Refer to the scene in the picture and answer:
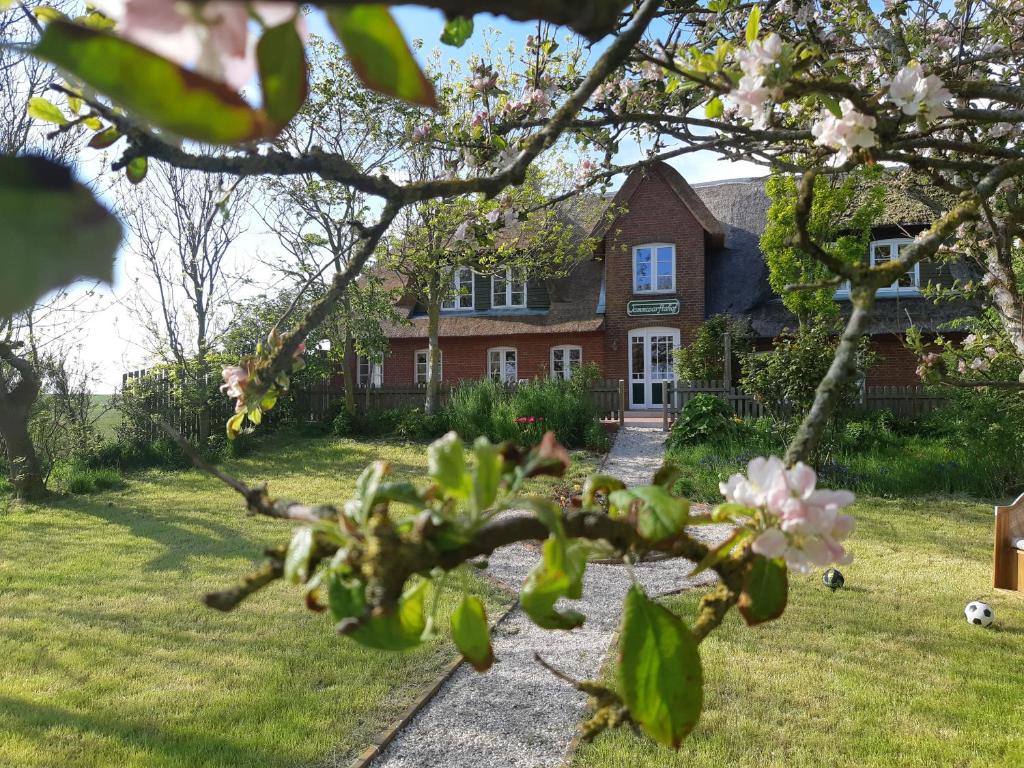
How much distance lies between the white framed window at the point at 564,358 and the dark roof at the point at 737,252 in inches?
142

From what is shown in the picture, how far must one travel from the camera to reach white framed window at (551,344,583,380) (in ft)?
62.5

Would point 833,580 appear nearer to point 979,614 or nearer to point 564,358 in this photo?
point 979,614

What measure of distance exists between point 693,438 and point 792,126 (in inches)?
357

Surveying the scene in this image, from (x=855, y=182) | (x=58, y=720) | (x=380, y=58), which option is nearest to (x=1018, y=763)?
(x=380, y=58)

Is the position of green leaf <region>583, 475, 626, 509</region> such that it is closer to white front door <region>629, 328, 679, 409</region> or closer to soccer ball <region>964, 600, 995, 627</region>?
soccer ball <region>964, 600, 995, 627</region>

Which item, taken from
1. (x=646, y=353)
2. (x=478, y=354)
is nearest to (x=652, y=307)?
(x=646, y=353)

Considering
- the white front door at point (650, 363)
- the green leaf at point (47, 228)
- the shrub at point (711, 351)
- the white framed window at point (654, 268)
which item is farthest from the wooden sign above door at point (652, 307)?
the green leaf at point (47, 228)

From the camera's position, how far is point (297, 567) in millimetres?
531

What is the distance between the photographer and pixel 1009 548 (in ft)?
19.0

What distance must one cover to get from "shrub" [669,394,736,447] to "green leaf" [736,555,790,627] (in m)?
11.7

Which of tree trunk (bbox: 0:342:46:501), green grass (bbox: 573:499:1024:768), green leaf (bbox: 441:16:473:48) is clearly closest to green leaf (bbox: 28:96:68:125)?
green leaf (bbox: 441:16:473:48)

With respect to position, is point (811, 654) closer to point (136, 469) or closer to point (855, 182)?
point (855, 182)

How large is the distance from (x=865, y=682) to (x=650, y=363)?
47.1ft

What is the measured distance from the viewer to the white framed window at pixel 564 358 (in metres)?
19.1
